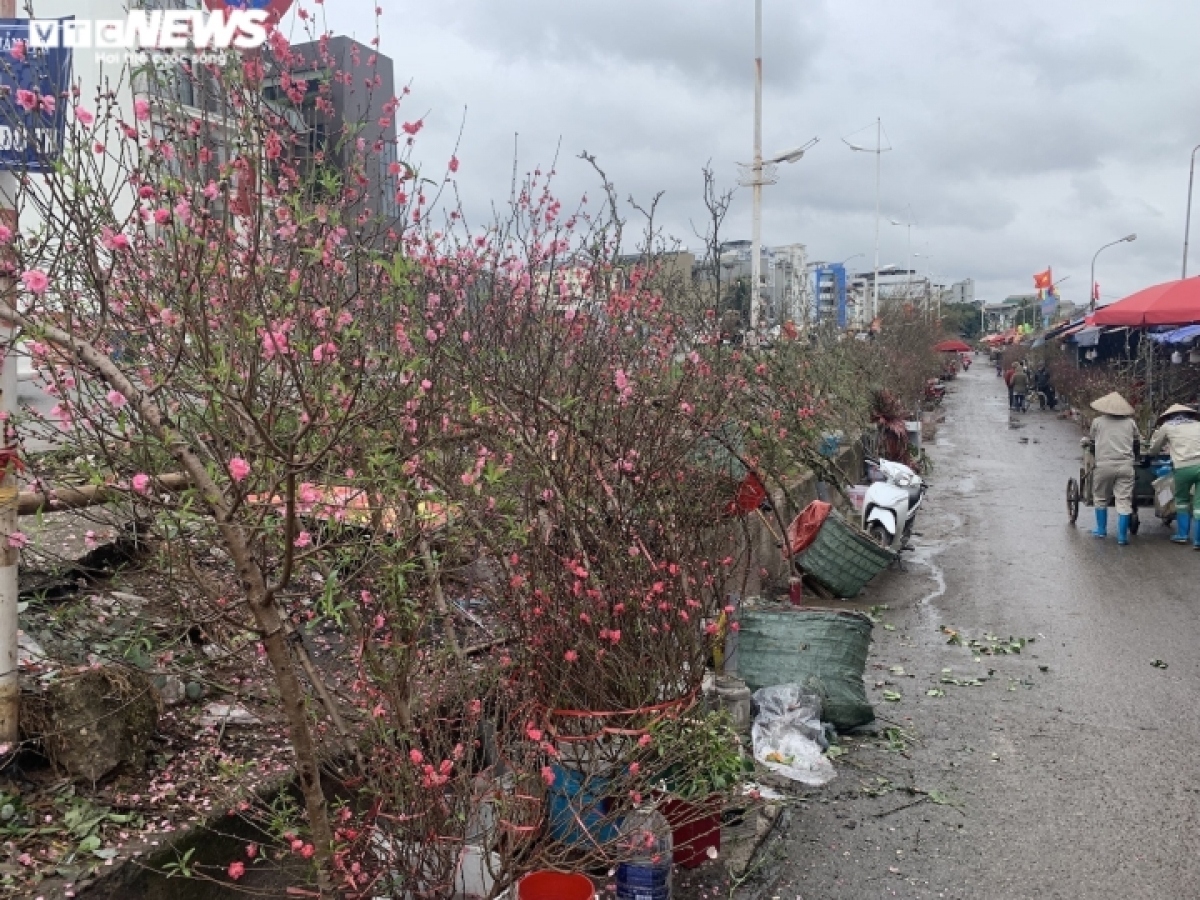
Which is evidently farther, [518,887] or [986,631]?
[986,631]

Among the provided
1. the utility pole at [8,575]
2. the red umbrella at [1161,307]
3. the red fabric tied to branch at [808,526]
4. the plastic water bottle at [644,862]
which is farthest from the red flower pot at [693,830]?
the red umbrella at [1161,307]

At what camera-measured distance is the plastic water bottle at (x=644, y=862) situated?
3.51 m

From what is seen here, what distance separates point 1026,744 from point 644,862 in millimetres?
3023

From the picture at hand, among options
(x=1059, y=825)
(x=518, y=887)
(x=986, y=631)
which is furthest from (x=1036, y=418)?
(x=518, y=887)

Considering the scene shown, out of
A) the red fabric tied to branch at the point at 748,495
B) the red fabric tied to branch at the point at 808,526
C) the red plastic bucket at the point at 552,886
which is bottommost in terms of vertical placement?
the red plastic bucket at the point at 552,886

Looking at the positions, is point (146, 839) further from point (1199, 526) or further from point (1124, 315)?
point (1124, 315)

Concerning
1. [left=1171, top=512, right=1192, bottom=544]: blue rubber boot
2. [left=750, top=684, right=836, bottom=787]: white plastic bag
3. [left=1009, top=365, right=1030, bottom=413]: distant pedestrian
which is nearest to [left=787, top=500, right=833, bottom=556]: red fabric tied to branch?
[left=750, top=684, right=836, bottom=787]: white plastic bag

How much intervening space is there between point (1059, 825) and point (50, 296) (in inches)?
200

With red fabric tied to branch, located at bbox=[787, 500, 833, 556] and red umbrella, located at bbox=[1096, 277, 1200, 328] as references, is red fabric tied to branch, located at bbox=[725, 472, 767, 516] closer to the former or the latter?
red fabric tied to branch, located at bbox=[787, 500, 833, 556]

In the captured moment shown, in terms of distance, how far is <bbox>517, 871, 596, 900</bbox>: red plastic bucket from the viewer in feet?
10.6

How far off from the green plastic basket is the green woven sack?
8.89ft

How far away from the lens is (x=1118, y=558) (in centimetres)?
1019

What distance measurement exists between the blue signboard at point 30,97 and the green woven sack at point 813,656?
13.5ft

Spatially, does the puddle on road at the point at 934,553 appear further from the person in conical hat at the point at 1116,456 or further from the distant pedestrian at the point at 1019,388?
the distant pedestrian at the point at 1019,388
